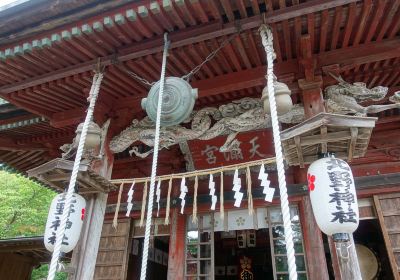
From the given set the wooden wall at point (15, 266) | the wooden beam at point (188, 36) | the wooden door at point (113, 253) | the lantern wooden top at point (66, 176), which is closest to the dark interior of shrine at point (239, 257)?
the wooden door at point (113, 253)

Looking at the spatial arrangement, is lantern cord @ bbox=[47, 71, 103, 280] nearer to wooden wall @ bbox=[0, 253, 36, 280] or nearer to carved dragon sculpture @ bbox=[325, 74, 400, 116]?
carved dragon sculpture @ bbox=[325, 74, 400, 116]

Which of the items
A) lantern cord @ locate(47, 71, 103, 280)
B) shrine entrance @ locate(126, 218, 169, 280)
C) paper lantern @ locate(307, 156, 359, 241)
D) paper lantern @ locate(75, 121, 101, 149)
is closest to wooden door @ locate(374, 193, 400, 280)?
paper lantern @ locate(307, 156, 359, 241)

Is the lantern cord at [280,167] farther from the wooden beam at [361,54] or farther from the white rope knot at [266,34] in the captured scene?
the wooden beam at [361,54]

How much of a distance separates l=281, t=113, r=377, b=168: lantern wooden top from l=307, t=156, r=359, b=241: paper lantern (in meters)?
0.19

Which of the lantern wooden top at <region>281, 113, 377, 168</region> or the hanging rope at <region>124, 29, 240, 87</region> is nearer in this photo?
the lantern wooden top at <region>281, 113, 377, 168</region>

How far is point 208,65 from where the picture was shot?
508 centimetres

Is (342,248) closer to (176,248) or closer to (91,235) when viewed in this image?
(91,235)

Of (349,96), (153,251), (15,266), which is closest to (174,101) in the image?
(349,96)

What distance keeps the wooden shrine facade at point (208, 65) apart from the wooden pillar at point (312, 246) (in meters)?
0.02

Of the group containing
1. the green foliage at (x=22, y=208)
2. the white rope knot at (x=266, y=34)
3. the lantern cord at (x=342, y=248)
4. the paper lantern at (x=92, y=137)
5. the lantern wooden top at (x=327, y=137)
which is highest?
the green foliage at (x=22, y=208)

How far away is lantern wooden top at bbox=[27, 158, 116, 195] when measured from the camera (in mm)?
4637

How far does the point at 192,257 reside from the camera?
6.88 metres

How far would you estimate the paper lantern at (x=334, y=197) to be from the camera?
3.61 metres

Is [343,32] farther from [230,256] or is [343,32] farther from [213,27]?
[230,256]
